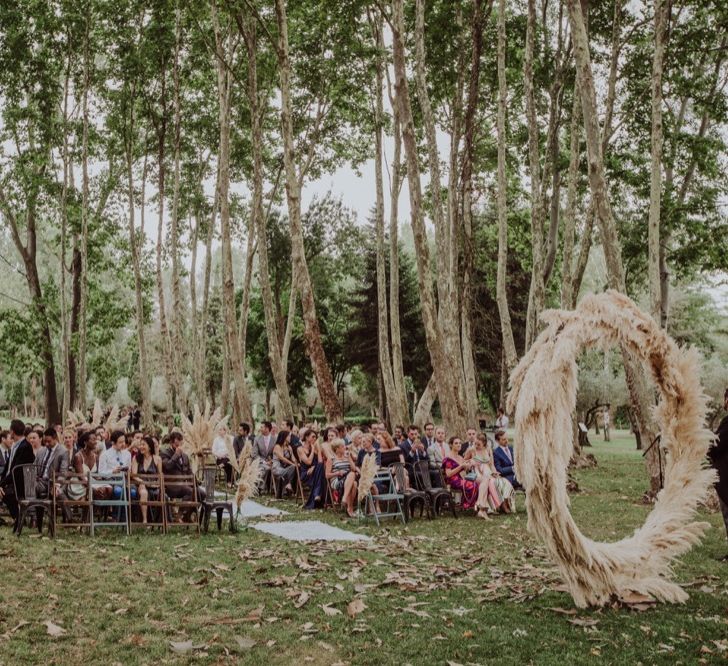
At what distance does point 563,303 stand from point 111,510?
11.9 meters

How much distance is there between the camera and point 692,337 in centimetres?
4006

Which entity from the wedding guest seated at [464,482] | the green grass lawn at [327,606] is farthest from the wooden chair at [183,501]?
the wedding guest seated at [464,482]

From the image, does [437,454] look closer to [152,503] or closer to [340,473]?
[340,473]

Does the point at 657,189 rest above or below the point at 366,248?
below

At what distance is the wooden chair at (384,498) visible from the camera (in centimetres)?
1237

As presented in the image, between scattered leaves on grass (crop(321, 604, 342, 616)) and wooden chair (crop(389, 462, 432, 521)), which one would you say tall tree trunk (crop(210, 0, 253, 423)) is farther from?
scattered leaves on grass (crop(321, 604, 342, 616))

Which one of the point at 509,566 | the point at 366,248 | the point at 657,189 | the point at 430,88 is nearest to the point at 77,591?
the point at 509,566

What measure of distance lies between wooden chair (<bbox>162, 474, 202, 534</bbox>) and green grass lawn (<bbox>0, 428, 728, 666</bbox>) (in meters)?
0.86

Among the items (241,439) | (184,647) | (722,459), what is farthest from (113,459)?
(722,459)

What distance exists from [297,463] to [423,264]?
537cm

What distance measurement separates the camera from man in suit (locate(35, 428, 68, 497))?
38.3 feet

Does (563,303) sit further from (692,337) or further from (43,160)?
(692,337)

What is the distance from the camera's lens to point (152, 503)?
437 inches

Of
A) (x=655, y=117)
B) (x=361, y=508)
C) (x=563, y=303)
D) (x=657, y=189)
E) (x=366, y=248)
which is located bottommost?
(x=361, y=508)
